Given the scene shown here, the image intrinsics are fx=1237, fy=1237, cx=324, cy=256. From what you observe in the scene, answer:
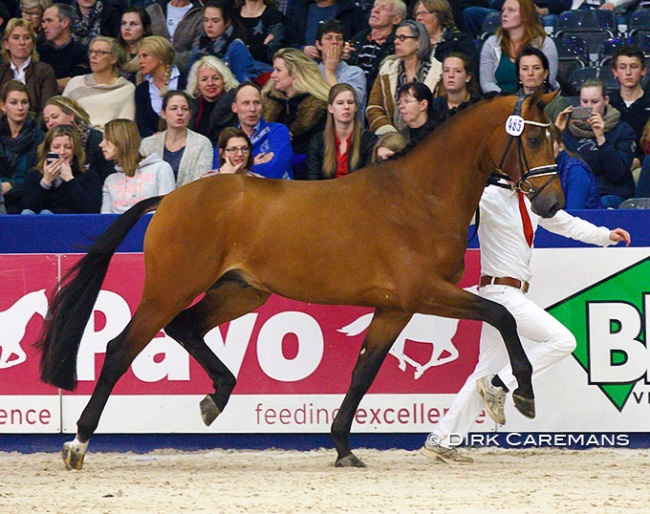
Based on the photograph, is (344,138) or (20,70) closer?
(344,138)

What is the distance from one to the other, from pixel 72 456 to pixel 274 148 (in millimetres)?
2838

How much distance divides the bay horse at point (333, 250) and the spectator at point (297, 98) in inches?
87.3

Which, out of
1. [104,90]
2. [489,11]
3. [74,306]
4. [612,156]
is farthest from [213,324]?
[489,11]

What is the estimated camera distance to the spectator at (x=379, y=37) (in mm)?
10414

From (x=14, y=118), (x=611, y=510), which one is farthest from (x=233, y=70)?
(x=611, y=510)

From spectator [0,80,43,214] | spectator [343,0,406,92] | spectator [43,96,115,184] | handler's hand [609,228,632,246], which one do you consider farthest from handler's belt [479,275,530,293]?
spectator [0,80,43,214]

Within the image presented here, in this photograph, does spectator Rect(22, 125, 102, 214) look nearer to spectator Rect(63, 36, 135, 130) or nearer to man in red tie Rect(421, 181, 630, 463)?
spectator Rect(63, 36, 135, 130)

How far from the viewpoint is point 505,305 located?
7.21 m

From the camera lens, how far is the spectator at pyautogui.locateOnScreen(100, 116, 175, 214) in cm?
860

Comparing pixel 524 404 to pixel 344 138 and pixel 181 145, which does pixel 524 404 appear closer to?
pixel 344 138

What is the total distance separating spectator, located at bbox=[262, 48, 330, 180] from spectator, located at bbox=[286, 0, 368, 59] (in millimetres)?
1491

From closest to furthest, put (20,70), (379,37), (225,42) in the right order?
1. (379,37)
2. (225,42)
3. (20,70)

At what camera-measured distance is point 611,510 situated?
5.78m

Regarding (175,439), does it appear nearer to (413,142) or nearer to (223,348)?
(223,348)
